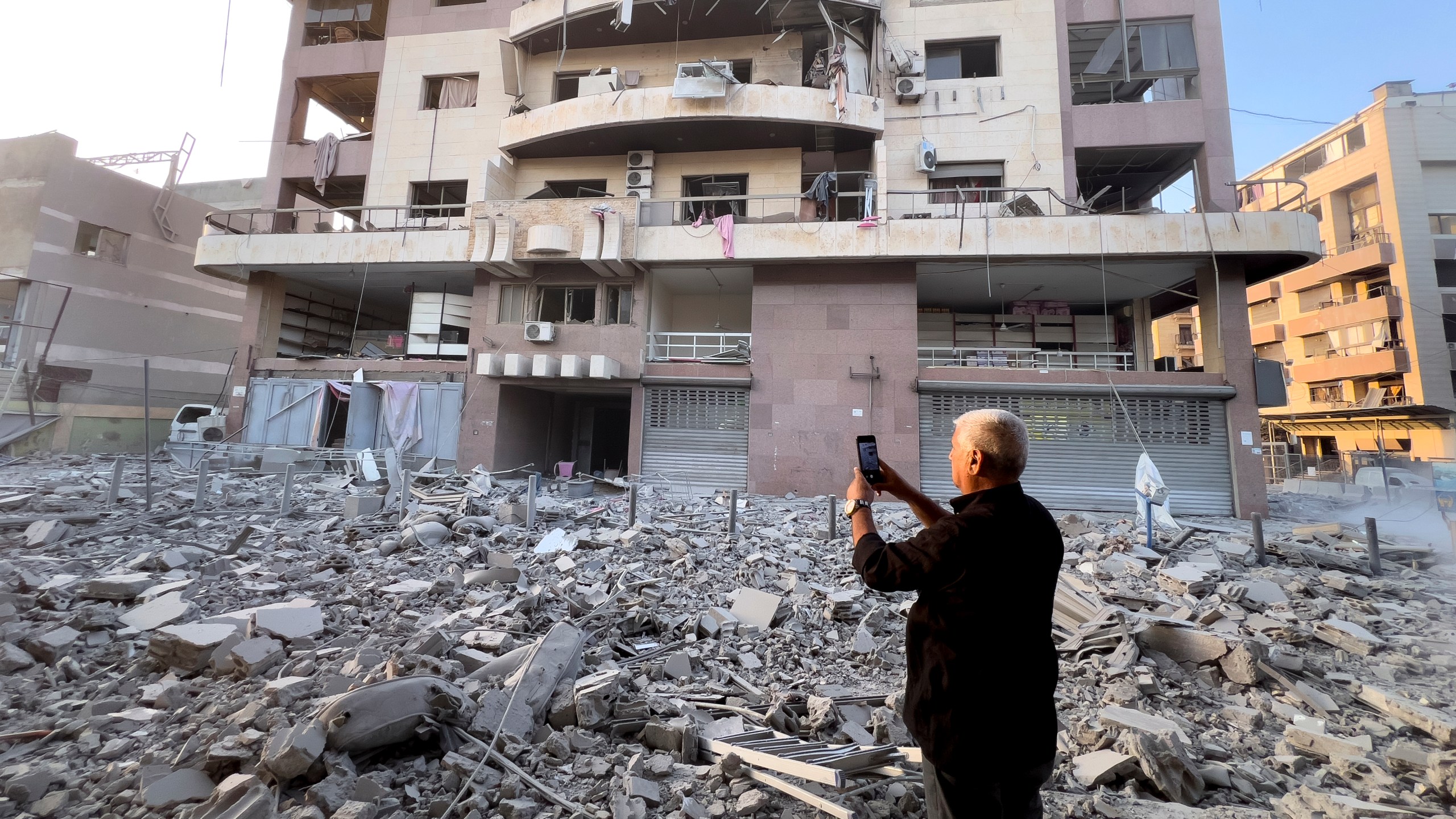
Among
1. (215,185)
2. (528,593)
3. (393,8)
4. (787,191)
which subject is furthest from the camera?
(215,185)

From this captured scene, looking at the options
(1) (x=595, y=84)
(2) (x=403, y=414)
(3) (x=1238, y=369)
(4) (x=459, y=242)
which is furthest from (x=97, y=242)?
(3) (x=1238, y=369)

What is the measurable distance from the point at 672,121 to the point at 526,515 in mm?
11637

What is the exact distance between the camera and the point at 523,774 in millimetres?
2838

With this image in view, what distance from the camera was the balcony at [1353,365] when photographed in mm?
26609

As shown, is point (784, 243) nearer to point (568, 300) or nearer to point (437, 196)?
point (568, 300)

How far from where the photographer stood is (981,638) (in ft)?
5.58

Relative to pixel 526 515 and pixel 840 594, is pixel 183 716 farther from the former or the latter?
pixel 526 515

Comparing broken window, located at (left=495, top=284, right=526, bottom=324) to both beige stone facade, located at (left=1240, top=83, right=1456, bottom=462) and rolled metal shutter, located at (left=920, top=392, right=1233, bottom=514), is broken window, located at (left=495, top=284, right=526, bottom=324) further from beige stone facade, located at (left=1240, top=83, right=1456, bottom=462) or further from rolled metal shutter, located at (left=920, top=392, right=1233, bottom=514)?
beige stone facade, located at (left=1240, top=83, right=1456, bottom=462)

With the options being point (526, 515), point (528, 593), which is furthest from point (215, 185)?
point (528, 593)

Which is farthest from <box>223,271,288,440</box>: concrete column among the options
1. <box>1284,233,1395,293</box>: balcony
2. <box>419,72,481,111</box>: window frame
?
<box>1284,233,1395,293</box>: balcony

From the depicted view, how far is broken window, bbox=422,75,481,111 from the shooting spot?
18.6 metres

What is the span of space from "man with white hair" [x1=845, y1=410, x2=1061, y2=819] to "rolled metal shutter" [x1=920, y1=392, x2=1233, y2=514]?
12.7 m

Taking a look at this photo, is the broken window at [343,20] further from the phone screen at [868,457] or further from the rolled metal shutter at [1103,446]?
the phone screen at [868,457]

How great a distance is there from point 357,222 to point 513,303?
9110 millimetres
